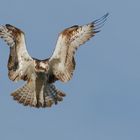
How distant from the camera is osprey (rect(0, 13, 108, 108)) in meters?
54.9

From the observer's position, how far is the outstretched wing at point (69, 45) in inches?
2170

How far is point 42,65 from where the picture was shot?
5488 cm

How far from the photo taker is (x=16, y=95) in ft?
182

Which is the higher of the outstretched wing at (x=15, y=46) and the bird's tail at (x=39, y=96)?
the outstretched wing at (x=15, y=46)

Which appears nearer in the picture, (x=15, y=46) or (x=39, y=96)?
→ (x=15, y=46)

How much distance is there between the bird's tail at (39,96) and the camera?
55312 millimetres

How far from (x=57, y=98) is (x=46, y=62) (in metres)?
1.02

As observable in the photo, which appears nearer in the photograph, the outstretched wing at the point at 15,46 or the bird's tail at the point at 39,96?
the outstretched wing at the point at 15,46

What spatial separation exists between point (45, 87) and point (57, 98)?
17.7 inches

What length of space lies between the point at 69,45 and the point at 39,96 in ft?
5.06

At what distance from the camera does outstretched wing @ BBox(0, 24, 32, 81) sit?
54.8 meters

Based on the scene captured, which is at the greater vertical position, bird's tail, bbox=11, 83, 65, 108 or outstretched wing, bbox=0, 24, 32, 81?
outstretched wing, bbox=0, 24, 32, 81

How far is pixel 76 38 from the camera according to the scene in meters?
55.2

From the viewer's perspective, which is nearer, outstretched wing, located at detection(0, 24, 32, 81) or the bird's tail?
outstretched wing, located at detection(0, 24, 32, 81)
